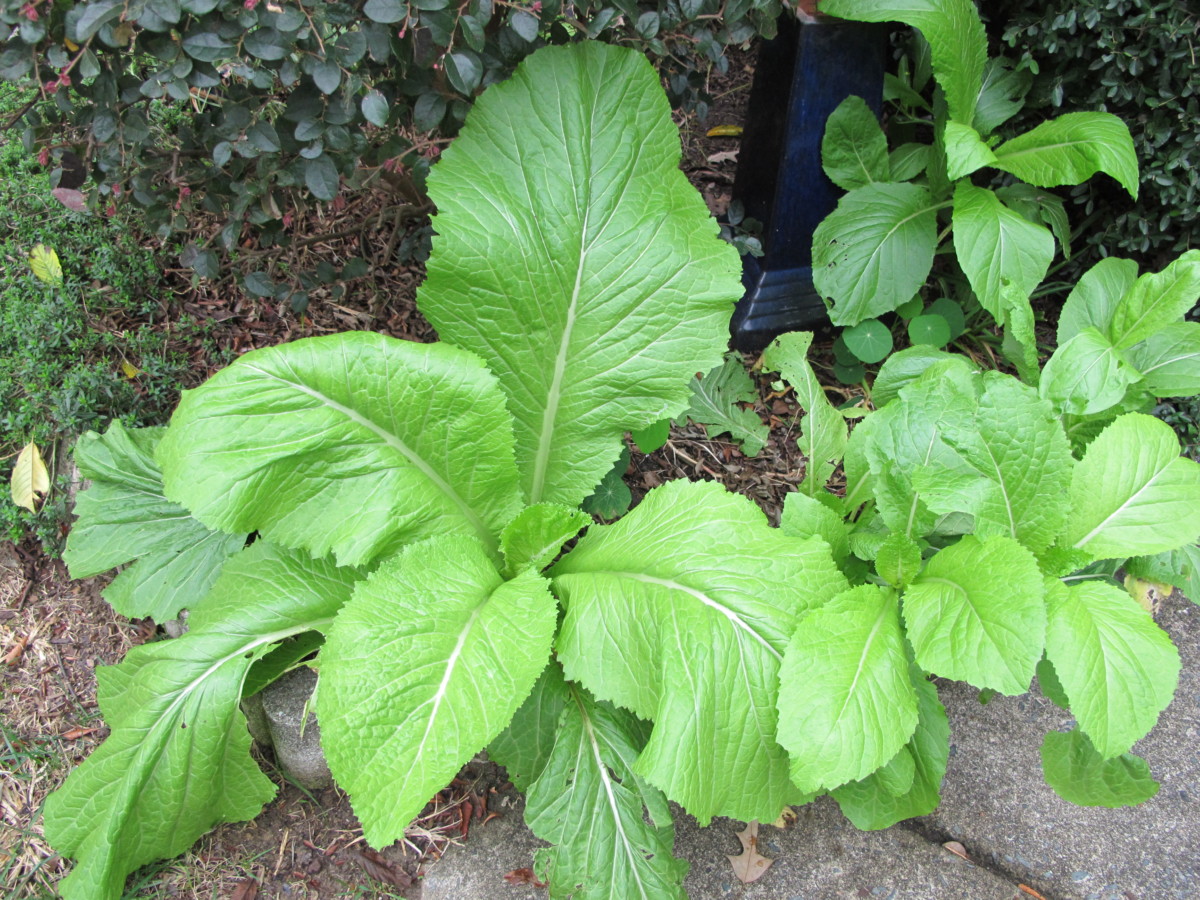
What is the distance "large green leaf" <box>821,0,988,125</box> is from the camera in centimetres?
233

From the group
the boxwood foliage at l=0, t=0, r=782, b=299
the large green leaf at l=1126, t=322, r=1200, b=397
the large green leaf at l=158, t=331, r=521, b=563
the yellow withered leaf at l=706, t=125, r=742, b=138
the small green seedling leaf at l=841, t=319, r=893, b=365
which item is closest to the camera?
the boxwood foliage at l=0, t=0, r=782, b=299

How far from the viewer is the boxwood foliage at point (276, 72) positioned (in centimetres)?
158

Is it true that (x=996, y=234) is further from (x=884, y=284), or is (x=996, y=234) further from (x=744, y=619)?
(x=744, y=619)

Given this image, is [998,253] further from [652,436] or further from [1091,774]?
[1091,774]

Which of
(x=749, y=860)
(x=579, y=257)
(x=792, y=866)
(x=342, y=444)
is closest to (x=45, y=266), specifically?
(x=342, y=444)

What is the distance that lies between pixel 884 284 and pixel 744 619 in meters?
1.45

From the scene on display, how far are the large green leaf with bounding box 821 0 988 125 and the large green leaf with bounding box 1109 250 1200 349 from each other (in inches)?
30.9

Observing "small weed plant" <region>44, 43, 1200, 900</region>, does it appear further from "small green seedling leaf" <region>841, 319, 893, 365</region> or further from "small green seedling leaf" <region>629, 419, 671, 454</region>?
"small green seedling leaf" <region>841, 319, 893, 365</region>

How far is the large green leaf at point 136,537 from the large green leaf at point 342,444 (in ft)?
1.60

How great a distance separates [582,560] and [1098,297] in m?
1.79

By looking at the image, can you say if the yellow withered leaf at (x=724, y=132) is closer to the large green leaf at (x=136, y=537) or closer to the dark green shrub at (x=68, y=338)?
the dark green shrub at (x=68, y=338)

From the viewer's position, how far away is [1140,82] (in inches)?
102

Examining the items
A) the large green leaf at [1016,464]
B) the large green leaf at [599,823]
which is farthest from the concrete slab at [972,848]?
the large green leaf at [1016,464]

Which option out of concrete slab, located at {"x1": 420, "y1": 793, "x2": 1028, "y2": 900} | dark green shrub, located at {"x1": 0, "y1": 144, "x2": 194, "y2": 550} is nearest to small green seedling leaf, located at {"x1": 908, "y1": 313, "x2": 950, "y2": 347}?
concrete slab, located at {"x1": 420, "y1": 793, "x2": 1028, "y2": 900}
